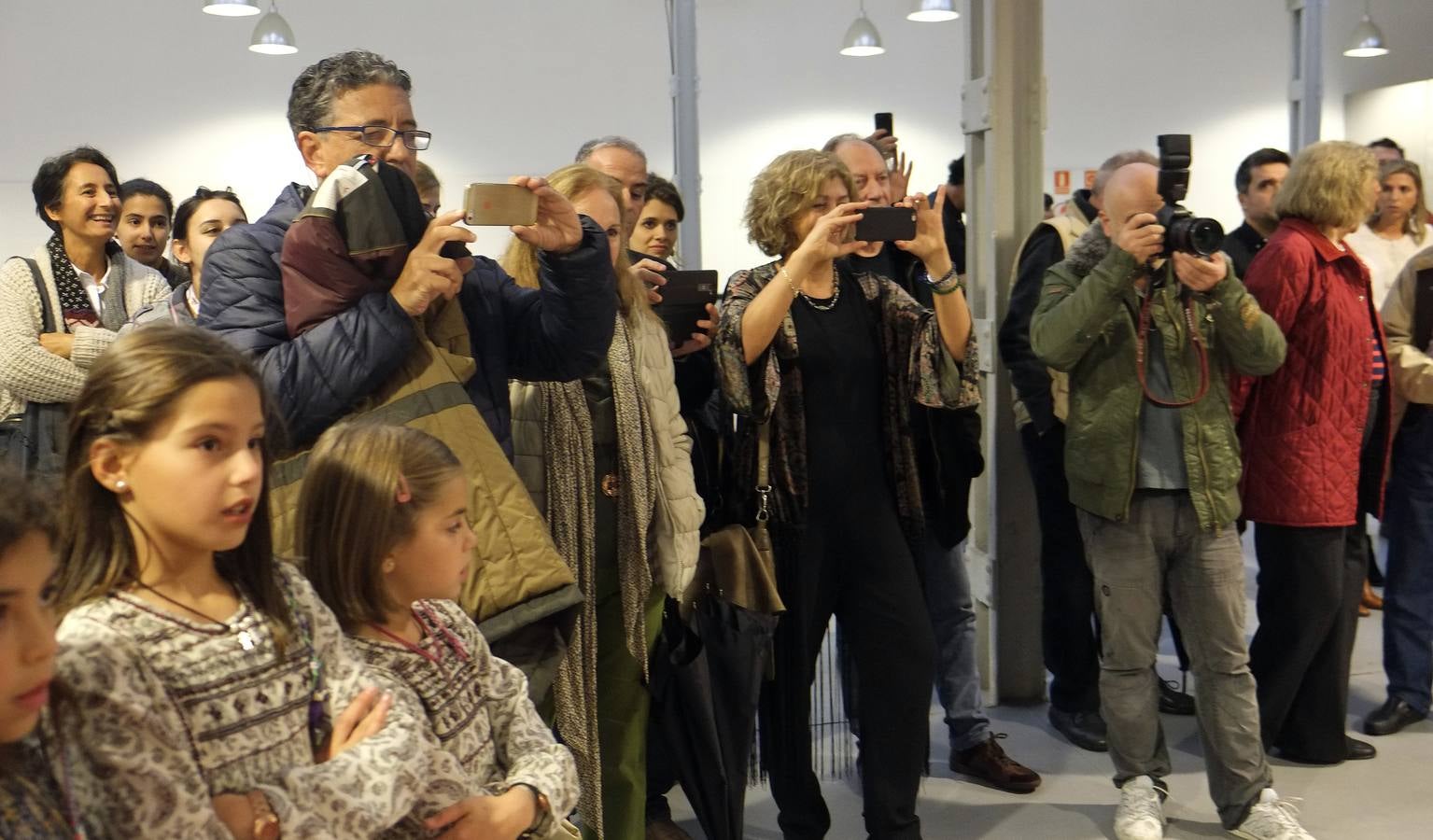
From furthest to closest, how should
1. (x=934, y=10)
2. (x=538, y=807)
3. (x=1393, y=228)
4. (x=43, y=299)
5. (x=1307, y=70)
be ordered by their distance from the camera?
1. (x=934, y=10)
2. (x=1307, y=70)
3. (x=1393, y=228)
4. (x=43, y=299)
5. (x=538, y=807)

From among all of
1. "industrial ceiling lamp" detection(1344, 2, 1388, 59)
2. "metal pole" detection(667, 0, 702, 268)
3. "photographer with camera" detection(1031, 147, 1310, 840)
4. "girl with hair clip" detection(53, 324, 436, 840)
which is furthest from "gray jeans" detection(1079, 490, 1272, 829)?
"industrial ceiling lamp" detection(1344, 2, 1388, 59)

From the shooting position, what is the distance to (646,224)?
3523 millimetres

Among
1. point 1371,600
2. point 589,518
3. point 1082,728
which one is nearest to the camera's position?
point 589,518

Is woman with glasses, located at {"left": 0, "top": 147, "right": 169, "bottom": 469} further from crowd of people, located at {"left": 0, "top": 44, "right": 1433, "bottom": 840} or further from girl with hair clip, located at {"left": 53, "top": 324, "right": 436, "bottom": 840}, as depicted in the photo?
girl with hair clip, located at {"left": 53, "top": 324, "right": 436, "bottom": 840}

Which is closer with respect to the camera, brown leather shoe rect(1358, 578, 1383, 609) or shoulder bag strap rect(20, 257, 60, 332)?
shoulder bag strap rect(20, 257, 60, 332)

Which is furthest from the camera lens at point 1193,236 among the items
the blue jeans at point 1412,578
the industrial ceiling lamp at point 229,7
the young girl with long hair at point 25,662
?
the industrial ceiling lamp at point 229,7

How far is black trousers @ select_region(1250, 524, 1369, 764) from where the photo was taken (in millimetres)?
3445

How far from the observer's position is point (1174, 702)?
4.03m

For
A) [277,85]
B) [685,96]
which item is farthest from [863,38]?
[277,85]

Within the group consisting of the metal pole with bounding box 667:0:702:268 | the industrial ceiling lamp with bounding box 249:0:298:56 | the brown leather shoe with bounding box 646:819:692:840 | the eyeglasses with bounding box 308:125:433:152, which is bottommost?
the brown leather shoe with bounding box 646:819:692:840

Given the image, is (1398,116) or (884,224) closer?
(884,224)

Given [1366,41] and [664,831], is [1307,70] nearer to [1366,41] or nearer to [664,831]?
[1366,41]

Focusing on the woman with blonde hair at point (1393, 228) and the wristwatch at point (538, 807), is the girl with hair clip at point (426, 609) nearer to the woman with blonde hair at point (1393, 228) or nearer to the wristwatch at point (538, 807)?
the wristwatch at point (538, 807)

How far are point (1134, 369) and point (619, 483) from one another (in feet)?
4.00
